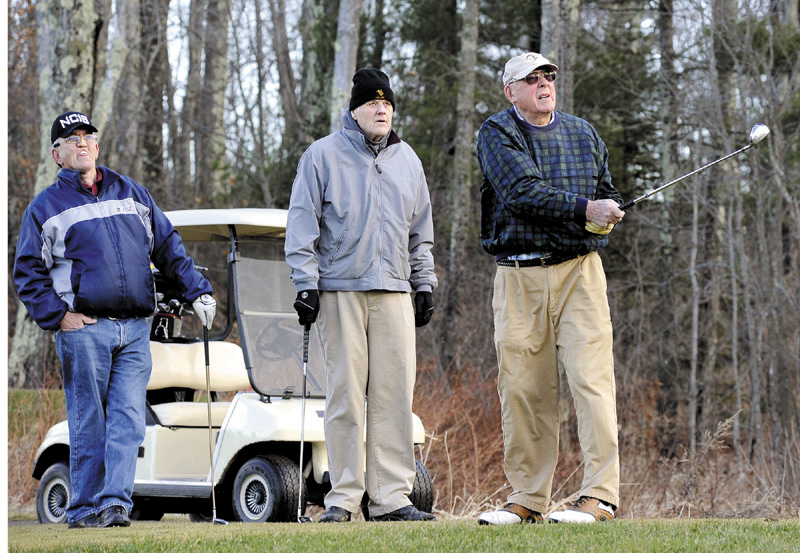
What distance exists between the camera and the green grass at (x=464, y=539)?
4.35 metres

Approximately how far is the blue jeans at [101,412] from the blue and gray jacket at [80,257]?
0.42 feet

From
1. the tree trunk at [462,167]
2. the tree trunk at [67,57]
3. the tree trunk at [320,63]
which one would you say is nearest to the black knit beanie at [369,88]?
the tree trunk at [67,57]

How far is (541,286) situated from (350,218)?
1101mm

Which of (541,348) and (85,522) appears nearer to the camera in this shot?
(541,348)

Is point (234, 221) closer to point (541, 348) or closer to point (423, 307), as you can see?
point (423, 307)

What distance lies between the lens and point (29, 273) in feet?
20.0

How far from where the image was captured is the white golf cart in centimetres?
670

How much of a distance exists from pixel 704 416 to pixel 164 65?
12235 mm

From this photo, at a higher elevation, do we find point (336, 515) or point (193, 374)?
point (193, 374)

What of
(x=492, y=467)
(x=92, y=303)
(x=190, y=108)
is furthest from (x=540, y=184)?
(x=190, y=108)

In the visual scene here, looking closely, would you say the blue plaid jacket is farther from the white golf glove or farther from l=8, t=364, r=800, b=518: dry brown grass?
l=8, t=364, r=800, b=518: dry brown grass

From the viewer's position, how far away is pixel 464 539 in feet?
15.0

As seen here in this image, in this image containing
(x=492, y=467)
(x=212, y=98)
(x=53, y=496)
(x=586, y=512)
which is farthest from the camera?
(x=212, y=98)

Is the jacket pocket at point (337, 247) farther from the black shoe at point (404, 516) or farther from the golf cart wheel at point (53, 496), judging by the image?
the golf cart wheel at point (53, 496)
